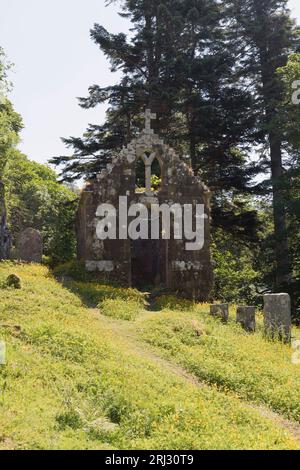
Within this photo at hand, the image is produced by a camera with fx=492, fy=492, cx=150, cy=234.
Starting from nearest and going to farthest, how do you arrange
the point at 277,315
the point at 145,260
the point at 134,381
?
the point at 134,381
the point at 277,315
the point at 145,260

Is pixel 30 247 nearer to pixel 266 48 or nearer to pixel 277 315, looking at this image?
pixel 277 315

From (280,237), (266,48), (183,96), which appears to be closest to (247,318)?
(280,237)

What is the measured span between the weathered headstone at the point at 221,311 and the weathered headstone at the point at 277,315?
4.93ft

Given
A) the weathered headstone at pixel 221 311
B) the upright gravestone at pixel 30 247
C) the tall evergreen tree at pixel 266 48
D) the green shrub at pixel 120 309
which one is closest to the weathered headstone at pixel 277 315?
the weathered headstone at pixel 221 311

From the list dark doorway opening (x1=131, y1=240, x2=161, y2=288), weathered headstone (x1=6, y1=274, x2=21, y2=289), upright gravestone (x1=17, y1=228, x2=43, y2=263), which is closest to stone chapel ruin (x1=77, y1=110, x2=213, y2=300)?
dark doorway opening (x1=131, y1=240, x2=161, y2=288)

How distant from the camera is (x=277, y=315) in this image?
53.6 feet

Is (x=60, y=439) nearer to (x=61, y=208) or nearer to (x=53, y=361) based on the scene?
(x=53, y=361)

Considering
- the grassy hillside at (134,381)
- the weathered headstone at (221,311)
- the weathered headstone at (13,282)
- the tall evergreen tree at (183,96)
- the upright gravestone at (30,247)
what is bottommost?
the grassy hillside at (134,381)

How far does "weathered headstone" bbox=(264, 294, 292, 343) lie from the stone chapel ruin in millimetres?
5803

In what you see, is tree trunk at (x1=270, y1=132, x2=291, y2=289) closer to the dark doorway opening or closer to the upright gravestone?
the dark doorway opening

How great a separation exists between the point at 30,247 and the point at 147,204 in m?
A: 6.90

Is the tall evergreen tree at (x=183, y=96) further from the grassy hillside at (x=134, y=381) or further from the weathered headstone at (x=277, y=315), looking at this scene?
the grassy hillside at (x=134, y=381)

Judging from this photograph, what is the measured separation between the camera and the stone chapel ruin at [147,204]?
21.8 metres

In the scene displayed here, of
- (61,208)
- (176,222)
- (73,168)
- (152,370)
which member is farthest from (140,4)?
(152,370)
